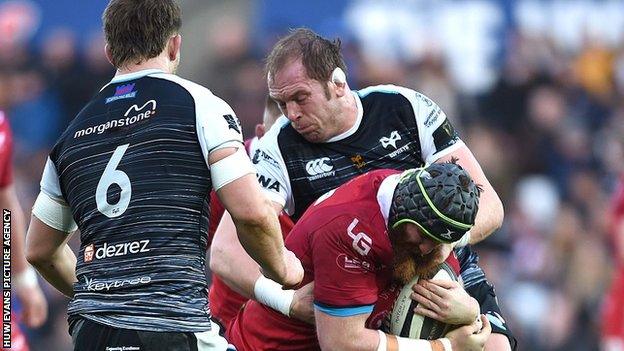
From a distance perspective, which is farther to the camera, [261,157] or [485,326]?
[261,157]

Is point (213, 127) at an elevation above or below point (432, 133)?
above

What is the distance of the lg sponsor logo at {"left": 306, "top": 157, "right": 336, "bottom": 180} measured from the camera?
5898 millimetres

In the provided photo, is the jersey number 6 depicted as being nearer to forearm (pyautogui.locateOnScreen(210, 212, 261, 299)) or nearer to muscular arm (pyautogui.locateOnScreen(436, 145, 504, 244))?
forearm (pyautogui.locateOnScreen(210, 212, 261, 299))

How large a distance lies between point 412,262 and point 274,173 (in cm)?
112

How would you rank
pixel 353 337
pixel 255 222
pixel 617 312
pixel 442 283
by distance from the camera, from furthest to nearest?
pixel 617 312 < pixel 442 283 < pixel 353 337 < pixel 255 222

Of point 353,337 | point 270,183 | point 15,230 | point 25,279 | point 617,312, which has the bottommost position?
point 617,312

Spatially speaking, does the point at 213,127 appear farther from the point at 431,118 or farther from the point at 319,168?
the point at 431,118

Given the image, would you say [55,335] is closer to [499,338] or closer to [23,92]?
[23,92]

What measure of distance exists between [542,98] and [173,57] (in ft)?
30.7

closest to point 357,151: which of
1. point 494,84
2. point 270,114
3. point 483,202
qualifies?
point 483,202

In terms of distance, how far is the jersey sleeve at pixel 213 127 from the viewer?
4.63m

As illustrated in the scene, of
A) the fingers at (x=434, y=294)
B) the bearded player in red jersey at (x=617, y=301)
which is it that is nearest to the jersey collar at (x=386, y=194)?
the fingers at (x=434, y=294)

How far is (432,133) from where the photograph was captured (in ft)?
19.5

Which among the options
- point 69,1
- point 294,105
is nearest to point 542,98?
point 69,1
